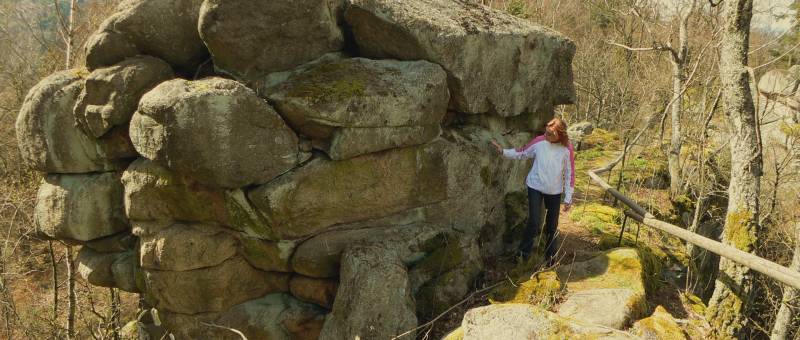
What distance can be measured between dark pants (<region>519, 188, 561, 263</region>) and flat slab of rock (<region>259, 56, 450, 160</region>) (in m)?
2.07

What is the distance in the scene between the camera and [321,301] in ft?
22.6

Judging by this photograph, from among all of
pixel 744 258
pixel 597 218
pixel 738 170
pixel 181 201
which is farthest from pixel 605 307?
pixel 181 201

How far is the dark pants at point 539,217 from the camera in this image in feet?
24.2

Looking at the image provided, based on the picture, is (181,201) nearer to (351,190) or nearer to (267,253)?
(267,253)

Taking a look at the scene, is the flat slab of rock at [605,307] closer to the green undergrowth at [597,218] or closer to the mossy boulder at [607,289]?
the mossy boulder at [607,289]

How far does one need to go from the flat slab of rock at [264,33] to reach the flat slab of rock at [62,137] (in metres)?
2.03

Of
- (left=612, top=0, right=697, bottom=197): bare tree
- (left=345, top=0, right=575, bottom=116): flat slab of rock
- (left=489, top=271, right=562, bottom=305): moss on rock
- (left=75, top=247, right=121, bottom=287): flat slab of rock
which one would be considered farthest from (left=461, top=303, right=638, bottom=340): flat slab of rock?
(left=612, top=0, right=697, bottom=197): bare tree

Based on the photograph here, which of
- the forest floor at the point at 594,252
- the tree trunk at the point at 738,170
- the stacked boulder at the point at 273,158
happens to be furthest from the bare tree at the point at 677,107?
the stacked boulder at the point at 273,158

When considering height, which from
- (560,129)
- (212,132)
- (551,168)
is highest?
(560,129)

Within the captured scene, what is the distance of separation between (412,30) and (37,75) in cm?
2015

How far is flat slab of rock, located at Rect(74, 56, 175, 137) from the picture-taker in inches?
256

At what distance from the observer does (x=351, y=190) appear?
6.77m

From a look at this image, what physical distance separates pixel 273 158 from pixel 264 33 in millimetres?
1669

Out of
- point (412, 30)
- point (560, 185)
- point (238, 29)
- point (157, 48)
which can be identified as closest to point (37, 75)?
point (157, 48)
